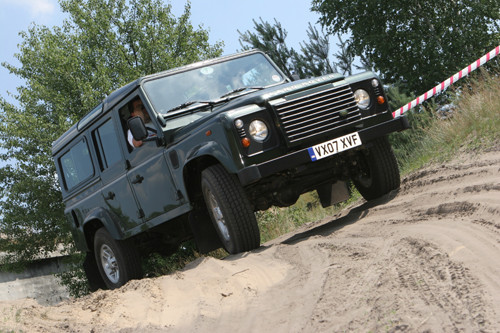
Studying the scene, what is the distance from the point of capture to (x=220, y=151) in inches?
239

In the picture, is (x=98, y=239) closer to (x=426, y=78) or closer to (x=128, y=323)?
(x=128, y=323)

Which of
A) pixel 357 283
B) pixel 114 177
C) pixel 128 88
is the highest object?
pixel 128 88

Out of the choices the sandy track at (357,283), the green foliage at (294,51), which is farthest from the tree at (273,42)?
the sandy track at (357,283)

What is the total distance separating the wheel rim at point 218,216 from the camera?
21.0ft

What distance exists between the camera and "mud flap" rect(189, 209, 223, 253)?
6.93 m

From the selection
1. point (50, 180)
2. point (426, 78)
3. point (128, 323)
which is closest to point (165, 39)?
point (50, 180)

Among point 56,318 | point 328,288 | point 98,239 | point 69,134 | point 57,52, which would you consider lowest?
point 328,288

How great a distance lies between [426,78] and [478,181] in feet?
78.1

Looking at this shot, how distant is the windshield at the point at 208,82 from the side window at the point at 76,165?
1.92 meters

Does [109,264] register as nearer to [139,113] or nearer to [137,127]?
[139,113]

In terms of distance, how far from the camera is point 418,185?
7.25 metres

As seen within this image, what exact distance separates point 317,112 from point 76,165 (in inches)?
163

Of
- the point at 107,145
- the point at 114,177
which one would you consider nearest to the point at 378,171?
the point at 114,177

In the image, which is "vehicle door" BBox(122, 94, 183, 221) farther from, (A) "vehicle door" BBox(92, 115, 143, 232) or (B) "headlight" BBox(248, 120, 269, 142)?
(B) "headlight" BBox(248, 120, 269, 142)
